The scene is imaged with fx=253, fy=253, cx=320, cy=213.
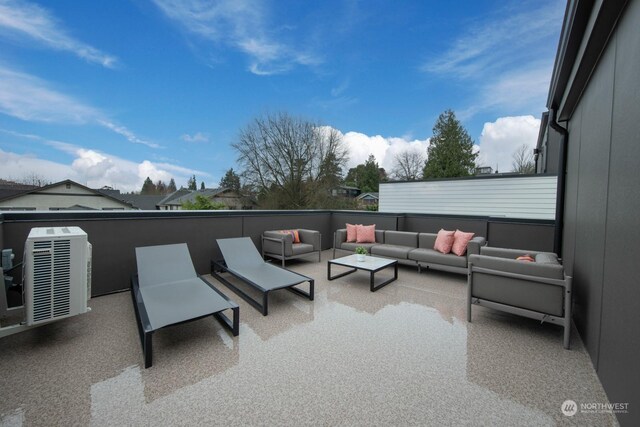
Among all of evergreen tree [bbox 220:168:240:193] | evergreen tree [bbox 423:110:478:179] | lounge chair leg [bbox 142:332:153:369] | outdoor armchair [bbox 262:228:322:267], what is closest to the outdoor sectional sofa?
outdoor armchair [bbox 262:228:322:267]

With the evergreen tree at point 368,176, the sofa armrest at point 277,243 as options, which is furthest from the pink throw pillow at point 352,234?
the evergreen tree at point 368,176

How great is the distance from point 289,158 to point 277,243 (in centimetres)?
→ 1139

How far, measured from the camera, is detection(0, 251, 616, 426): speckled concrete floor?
1591 millimetres

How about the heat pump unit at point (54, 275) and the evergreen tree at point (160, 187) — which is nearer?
the heat pump unit at point (54, 275)

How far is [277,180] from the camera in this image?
16125mm

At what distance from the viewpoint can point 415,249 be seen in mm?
5289

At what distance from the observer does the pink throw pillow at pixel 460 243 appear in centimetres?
472

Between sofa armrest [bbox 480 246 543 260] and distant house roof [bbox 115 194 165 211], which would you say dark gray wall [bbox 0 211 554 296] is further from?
distant house roof [bbox 115 194 165 211]

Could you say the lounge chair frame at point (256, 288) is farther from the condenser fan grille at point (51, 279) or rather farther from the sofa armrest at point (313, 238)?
the sofa armrest at point (313, 238)

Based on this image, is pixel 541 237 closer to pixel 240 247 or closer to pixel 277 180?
pixel 240 247

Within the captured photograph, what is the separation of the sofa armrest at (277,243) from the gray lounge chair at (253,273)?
2.37 feet

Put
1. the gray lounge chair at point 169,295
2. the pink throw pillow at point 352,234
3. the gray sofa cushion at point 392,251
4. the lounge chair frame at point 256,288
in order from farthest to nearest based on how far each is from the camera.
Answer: the pink throw pillow at point 352,234, the gray sofa cushion at point 392,251, the lounge chair frame at point 256,288, the gray lounge chair at point 169,295

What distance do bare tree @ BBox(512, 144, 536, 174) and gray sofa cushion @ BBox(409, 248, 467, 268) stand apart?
18.9 metres

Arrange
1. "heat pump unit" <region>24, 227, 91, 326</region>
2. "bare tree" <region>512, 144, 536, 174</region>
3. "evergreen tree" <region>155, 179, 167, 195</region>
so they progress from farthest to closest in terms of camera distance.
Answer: "evergreen tree" <region>155, 179, 167, 195</region> < "bare tree" <region>512, 144, 536, 174</region> < "heat pump unit" <region>24, 227, 91, 326</region>
